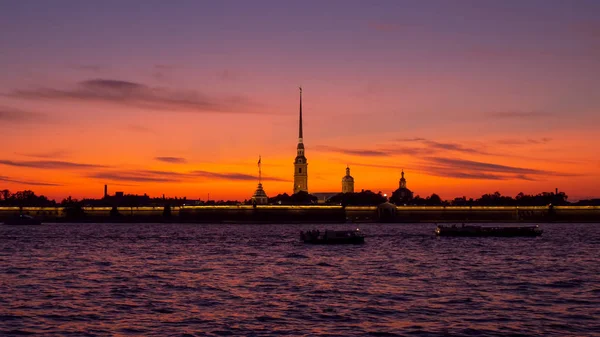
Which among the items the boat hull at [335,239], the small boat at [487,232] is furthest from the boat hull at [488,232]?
the boat hull at [335,239]

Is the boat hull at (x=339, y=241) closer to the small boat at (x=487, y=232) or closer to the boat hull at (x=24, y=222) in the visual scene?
the small boat at (x=487, y=232)

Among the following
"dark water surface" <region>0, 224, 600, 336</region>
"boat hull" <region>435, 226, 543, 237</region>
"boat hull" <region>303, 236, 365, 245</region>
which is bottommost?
"dark water surface" <region>0, 224, 600, 336</region>

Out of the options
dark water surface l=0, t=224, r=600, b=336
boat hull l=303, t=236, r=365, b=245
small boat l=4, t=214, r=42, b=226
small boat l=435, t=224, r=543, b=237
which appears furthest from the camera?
small boat l=4, t=214, r=42, b=226

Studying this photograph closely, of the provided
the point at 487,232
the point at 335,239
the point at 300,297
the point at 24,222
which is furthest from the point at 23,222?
the point at 300,297

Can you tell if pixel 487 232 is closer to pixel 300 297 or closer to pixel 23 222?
pixel 300 297

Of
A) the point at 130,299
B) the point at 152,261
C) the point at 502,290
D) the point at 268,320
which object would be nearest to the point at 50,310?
the point at 130,299

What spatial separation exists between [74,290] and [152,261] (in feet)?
A: 63.3

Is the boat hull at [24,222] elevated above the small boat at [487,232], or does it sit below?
above

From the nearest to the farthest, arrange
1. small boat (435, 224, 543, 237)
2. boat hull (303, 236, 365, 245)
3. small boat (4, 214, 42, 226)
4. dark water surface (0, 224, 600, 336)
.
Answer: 1. dark water surface (0, 224, 600, 336)
2. boat hull (303, 236, 365, 245)
3. small boat (435, 224, 543, 237)
4. small boat (4, 214, 42, 226)

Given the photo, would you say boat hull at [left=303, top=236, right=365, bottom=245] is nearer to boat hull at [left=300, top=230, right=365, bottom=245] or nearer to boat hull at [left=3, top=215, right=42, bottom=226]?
boat hull at [left=300, top=230, right=365, bottom=245]

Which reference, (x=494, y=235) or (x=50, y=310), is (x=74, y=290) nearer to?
(x=50, y=310)

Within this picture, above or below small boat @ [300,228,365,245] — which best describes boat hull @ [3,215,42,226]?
above

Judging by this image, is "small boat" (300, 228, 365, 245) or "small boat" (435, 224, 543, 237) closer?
"small boat" (300, 228, 365, 245)

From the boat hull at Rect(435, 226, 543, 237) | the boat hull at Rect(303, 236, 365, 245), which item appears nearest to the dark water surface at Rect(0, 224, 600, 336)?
the boat hull at Rect(303, 236, 365, 245)
